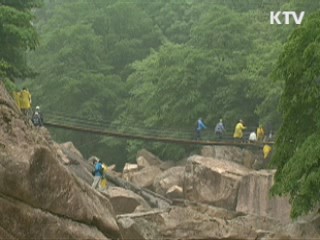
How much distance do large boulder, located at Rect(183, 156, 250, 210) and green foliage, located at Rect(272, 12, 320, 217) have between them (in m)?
9.80

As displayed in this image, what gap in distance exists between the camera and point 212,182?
2289 centimetres

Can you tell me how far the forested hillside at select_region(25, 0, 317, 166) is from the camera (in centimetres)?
2828

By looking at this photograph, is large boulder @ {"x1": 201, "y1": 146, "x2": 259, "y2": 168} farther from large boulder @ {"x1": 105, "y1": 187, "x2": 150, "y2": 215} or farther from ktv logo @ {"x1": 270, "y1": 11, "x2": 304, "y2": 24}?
large boulder @ {"x1": 105, "y1": 187, "x2": 150, "y2": 215}

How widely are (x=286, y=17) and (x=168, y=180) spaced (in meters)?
8.41

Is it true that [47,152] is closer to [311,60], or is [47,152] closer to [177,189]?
[311,60]

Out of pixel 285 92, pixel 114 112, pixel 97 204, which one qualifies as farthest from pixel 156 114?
pixel 97 204

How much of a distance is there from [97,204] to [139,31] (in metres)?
29.8

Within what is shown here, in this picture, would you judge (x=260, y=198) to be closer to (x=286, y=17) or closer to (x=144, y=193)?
(x=144, y=193)

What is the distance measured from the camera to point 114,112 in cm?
3312

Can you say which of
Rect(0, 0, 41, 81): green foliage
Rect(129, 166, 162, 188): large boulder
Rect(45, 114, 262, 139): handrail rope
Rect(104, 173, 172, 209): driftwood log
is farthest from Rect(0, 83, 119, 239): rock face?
Rect(45, 114, 262, 139): handrail rope

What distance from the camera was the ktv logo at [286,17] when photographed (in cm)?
2666

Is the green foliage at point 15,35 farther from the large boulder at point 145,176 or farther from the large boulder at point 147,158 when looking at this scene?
the large boulder at point 147,158

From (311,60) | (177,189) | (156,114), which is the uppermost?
(311,60)

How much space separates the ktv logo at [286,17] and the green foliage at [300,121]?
546 inches
